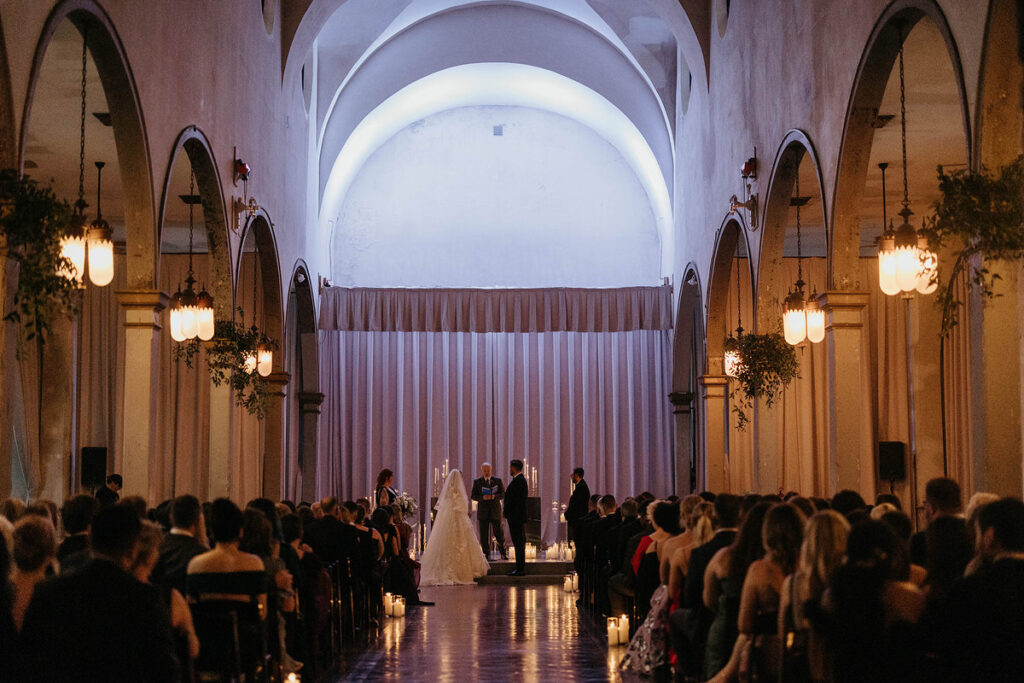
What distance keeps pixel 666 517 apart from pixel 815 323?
3264 millimetres

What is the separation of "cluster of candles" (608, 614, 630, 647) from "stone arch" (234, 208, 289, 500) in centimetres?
728

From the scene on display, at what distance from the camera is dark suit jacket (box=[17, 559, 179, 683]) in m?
4.04

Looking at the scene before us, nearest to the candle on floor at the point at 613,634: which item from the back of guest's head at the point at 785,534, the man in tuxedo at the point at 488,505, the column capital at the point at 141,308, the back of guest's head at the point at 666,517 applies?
the back of guest's head at the point at 666,517

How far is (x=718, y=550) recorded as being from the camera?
656 centimetres

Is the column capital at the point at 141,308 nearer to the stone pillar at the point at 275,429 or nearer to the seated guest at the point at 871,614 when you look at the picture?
the stone pillar at the point at 275,429

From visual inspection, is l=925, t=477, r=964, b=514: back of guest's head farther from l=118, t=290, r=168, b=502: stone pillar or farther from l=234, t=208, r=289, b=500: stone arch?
l=234, t=208, r=289, b=500: stone arch

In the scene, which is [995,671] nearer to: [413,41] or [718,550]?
[718,550]

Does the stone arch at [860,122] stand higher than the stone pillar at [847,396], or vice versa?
the stone arch at [860,122]

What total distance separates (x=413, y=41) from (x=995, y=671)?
18.0m

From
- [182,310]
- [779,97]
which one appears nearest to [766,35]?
[779,97]

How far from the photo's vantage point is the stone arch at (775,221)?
38.4 ft

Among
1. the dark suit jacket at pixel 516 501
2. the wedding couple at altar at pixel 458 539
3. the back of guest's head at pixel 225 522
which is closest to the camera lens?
the back of guest's head at pixel 225 522

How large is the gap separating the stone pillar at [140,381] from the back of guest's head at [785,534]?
6.29 m

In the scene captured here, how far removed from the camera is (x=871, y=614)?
444 centimetres
